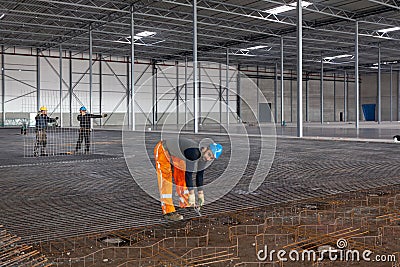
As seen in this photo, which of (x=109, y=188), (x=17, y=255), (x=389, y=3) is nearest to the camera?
(x=17, y=255)

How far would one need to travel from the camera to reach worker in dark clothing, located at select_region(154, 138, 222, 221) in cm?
459

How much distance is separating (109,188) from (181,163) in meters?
2.61

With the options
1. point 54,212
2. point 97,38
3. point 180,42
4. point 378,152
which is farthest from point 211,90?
point 54,212

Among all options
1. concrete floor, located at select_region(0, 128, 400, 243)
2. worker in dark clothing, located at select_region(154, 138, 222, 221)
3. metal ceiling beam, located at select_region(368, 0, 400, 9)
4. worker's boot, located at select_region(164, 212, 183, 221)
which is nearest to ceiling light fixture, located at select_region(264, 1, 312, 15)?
metal ceiling beam, located at select_region(368, 0, 400, 9)

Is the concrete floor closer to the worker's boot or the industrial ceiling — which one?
the worker's boot

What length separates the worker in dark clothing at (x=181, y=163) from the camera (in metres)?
4.59

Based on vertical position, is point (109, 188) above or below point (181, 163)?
below

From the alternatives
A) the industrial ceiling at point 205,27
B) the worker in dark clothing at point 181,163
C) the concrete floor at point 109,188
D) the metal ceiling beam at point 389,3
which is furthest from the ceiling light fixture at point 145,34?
the worker in dark clothing at point 181,163

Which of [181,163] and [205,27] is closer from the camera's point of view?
[181,163]

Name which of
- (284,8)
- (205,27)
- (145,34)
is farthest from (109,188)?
(145,34)

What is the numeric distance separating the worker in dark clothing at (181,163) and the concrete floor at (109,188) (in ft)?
0.75

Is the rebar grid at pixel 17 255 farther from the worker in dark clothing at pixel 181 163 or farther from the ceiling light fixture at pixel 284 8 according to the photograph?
the ceiling light fixture at pixel 284 8

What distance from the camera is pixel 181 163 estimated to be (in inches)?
188

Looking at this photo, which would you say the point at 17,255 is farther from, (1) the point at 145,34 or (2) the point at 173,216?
(1) the point at 145,34
